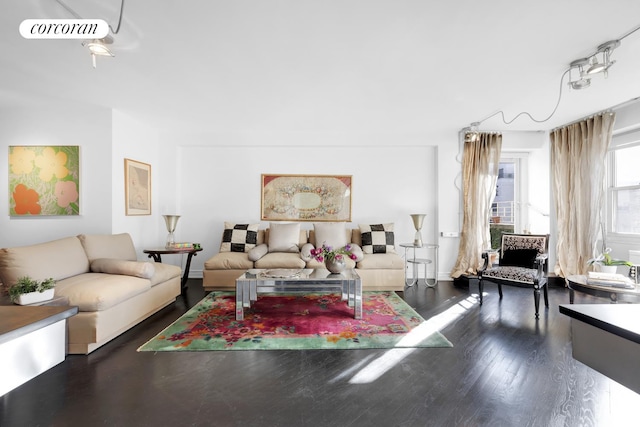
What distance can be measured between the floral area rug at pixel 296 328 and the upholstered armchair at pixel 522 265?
1.17 m

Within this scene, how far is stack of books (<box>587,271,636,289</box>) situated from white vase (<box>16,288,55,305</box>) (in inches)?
190

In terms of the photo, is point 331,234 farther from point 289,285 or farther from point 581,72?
point 581,72

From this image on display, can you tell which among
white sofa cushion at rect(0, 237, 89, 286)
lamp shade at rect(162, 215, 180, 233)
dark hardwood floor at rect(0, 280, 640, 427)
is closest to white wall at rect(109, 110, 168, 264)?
lamp shade at rect(162, 215, 180, 233)

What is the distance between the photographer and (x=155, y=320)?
130 inches

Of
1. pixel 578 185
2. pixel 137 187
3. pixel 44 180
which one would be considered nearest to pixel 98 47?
pixel 137 187

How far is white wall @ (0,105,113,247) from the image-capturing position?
4.06 metres

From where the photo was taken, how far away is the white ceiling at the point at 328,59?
2.10m

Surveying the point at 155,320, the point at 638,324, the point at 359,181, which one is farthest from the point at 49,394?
the point at 359,181

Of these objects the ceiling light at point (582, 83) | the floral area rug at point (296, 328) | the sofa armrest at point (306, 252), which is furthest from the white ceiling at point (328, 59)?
the floral area rug at point (296, 328)

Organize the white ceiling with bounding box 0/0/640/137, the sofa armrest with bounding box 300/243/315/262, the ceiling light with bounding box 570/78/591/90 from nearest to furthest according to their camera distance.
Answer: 1. the white ceiling with bounding box 0/0/640/137
2. the ceiling light with bounding box 570/78/591/90
3. the sofa armrest with bounding box 300/243/315/262

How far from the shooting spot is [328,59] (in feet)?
9.05

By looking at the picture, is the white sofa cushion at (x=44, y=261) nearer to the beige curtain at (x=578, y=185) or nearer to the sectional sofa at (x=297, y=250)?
the sectional sofa at (x=297, y=250)

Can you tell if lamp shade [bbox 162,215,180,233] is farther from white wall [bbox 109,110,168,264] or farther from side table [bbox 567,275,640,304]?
side table [bbox 567,275,640,304]

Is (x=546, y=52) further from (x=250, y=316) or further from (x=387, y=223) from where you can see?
(x=250, y=316)
